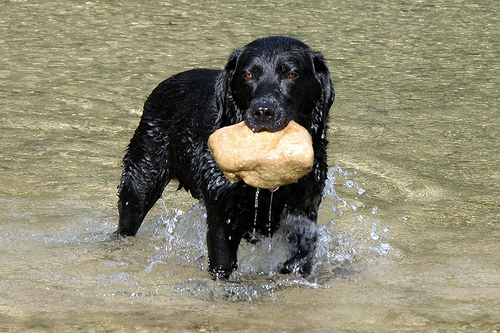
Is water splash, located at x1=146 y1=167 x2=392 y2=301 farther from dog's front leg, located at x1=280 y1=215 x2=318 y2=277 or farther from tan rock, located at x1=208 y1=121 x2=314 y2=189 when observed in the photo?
tan rock, located at x1=208 y1=121 x2=314 y2=189

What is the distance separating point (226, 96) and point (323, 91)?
608mm

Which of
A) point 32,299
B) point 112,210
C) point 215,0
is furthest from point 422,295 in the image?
point 215,0

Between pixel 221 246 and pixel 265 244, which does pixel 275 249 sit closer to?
pixel 265 244

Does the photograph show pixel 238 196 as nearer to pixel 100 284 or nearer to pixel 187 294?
pixel 187 294

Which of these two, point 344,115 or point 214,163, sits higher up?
point 214,163

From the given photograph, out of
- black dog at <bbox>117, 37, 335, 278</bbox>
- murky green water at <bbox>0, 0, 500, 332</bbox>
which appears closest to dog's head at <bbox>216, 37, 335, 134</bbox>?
black dog at <bbox>117, 37, 335, 278</bbox>

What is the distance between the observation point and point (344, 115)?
27.3ft

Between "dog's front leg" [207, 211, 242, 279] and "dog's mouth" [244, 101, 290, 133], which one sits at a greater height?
"dog's mouth" [244, 101, 290, 133]

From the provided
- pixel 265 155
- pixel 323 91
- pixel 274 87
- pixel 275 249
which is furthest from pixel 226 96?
pixel 275 249

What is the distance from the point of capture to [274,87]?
4270mm

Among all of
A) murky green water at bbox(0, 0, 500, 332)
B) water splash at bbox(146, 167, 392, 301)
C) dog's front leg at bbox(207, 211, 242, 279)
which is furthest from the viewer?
water splash at bbox(146, 167, 392, 301)

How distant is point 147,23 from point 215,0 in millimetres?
1920

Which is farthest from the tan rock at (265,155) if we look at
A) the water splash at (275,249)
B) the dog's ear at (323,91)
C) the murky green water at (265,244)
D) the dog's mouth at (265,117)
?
the murky green water at (265,244)

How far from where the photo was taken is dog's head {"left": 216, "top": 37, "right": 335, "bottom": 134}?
13.4 ft
